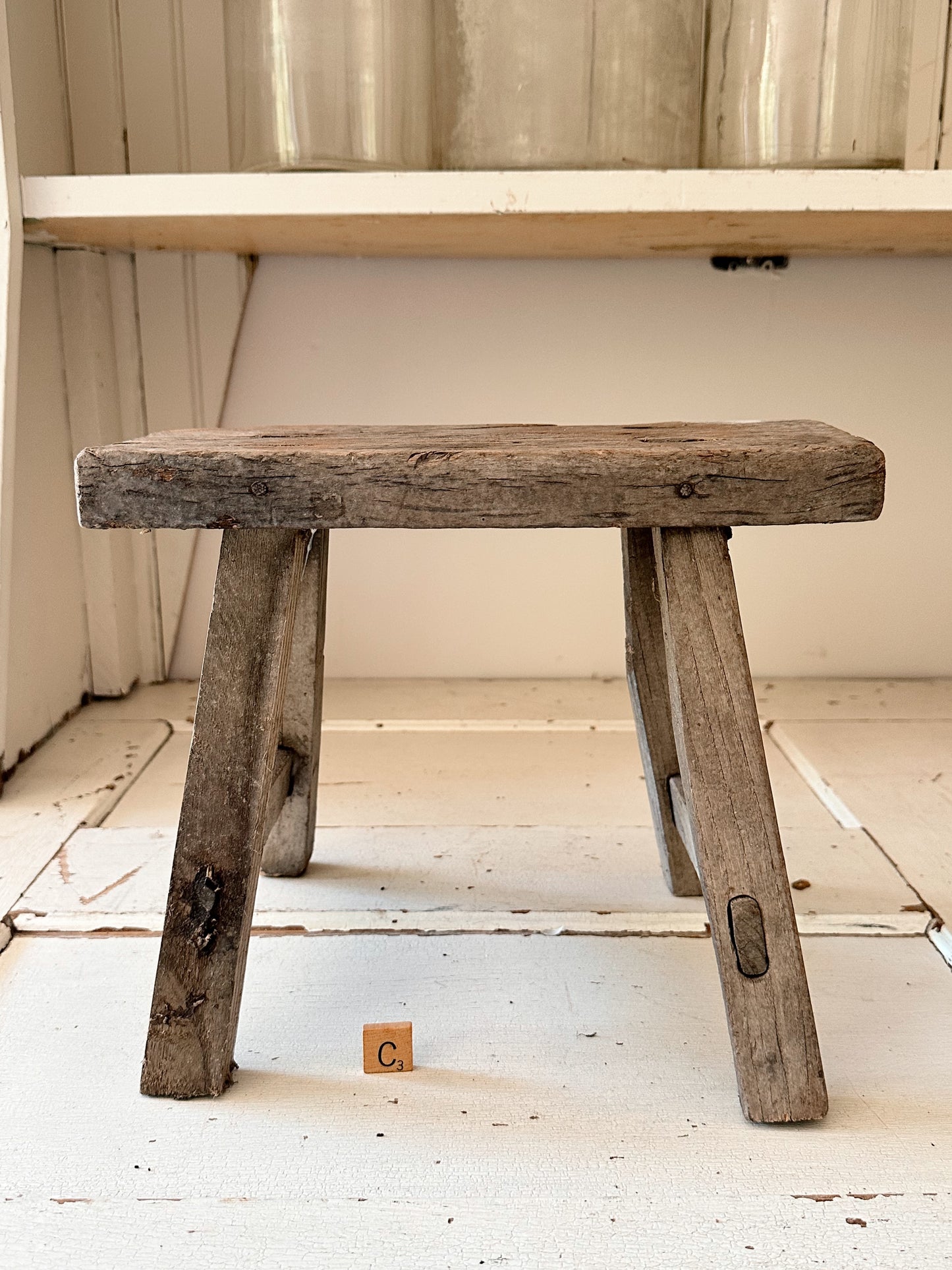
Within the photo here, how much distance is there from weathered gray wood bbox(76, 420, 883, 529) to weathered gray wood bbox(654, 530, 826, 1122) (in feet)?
0.14

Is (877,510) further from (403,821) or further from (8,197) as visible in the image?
(8,197)

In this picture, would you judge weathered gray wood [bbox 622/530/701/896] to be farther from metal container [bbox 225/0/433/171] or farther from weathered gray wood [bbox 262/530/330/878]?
metal container [bbox 225/0/433/171]

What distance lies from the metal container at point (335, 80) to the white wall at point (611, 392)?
29 centimetres

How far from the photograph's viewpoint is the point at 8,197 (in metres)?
1.07

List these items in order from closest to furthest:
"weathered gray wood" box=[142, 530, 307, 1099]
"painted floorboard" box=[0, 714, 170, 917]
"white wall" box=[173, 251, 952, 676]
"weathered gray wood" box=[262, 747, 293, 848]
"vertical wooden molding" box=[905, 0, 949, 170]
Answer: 1. "weathered gray wood" box=[142, 530, 307, 1099]
2. "weathered gray wood" box=[262, 747, 293, 848]
3. "painted floorboard" box=[0, 714, 170, 917]
4. "vertical wooden molding" box=[905, 0, 949, 170]
5. "white wall" box=[173, 251, 952, 676]

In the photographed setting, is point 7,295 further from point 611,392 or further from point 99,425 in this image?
point 611,392

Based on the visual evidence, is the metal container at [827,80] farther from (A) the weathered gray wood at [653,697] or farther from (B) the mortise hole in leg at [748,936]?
(B) the mortise hole in leg at [748,936]

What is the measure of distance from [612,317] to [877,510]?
85cm

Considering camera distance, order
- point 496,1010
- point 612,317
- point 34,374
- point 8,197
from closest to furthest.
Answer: point 496,1010 → point 8,197 → point 34,374 → point 612,317

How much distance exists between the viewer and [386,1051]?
2.40 feet

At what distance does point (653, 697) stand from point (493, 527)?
315 mm

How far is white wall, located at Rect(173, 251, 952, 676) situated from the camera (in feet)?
4.77

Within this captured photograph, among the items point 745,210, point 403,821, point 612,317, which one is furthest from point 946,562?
point 403,821

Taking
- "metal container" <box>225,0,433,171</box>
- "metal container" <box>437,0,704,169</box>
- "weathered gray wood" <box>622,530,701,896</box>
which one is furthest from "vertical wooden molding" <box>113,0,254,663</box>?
"weathered gray wood" <box>622,530,701,896</box>
